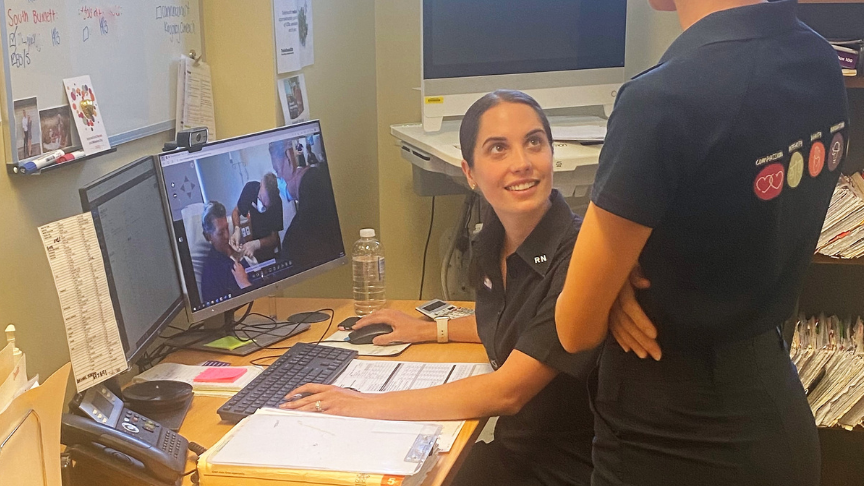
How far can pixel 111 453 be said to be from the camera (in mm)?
1271

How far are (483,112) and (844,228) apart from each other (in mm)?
1104

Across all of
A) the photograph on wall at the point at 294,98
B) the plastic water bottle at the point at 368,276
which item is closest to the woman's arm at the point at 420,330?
the plastic water bottle at the point at 368,276

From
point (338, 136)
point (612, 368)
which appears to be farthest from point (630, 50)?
point (612, 368)

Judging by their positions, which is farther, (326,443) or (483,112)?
(483,112)

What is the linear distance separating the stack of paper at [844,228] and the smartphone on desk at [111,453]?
1.72 m

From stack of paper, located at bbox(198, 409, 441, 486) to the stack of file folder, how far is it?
134 centimetres

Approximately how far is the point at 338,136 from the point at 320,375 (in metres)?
1.28

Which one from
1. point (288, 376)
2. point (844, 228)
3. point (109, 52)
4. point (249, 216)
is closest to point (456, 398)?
point (288, 376)

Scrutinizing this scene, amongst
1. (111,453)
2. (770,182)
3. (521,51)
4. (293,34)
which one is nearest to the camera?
(770,182)

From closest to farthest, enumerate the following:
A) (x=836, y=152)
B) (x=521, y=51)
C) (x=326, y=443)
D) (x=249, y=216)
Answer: (x=836, y=152) < (x=326, y=443) < (x=249, y=216) < (x=521, y=51)

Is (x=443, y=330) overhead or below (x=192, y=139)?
below

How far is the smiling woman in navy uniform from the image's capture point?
153 cm

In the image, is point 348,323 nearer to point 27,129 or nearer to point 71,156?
point 71,156

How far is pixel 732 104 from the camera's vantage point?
98 cm
